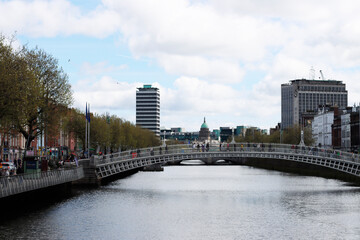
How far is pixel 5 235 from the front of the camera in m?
38.6

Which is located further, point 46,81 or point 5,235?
point 46,81

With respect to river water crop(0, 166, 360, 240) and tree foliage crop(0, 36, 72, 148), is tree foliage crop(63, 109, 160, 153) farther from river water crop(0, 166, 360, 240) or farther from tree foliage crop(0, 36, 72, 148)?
river water crop(0, 166, 360, 240)

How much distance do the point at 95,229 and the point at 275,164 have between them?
10299 centimetres

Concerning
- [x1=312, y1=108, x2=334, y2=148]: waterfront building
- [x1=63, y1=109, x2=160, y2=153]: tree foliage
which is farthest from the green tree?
[x1=312, y1=108, x2=334, y2=148]: waterfront building

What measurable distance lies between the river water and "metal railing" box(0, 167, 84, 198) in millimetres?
1775

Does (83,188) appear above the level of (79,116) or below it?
below

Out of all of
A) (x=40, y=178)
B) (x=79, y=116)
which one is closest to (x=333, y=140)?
(x=79, y=116)

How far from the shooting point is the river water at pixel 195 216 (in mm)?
40844

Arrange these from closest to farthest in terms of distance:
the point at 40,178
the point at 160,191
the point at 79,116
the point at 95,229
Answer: the point at 95,229
the point at 40,178
the point at 160,191
the point at 79,116

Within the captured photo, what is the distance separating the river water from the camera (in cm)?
4084

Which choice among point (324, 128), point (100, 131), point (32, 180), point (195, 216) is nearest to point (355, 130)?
point (324, 128)

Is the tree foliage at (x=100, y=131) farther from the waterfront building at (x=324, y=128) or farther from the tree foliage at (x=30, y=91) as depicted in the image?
the waterfront building at (x=324, y=128)

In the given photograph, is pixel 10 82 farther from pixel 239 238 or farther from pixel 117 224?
pixel 239 238

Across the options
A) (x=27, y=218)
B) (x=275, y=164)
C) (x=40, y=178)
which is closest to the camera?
(x=27, y=218)
